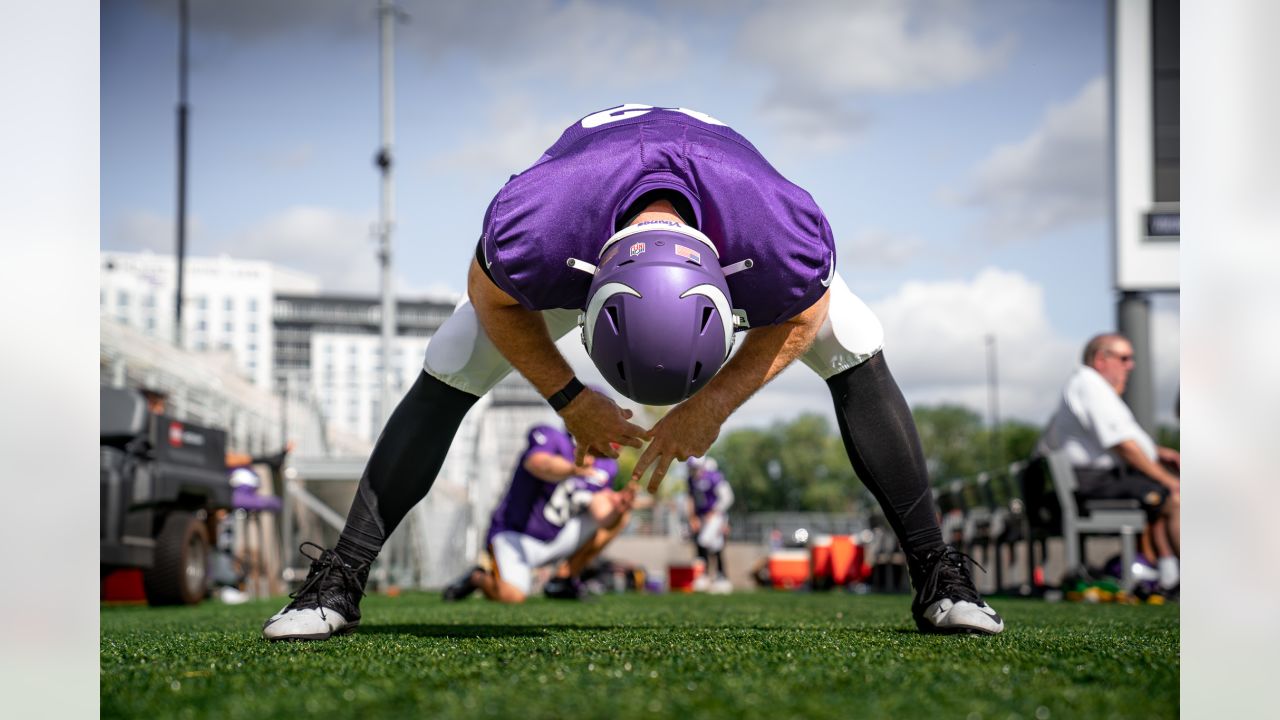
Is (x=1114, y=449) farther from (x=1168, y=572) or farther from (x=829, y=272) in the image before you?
(x=829, y=272)

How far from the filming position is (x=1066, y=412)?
789 centimetres

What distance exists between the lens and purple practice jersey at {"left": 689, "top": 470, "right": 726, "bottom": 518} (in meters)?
15.8

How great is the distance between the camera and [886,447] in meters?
3.31

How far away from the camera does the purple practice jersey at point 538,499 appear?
353 inches

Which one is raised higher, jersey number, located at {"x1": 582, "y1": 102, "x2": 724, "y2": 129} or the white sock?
jersey number, located at {"x1": 582, "y1": 102, "x2": 724, "y2": 129}

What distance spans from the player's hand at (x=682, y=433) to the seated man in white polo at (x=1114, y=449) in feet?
17.6

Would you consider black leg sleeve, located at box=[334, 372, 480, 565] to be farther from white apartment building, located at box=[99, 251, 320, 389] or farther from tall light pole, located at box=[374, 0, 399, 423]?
tall light pole, located at box=[374, 0, 399, 423]

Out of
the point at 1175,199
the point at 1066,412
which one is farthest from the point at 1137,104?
the point at 1066,412

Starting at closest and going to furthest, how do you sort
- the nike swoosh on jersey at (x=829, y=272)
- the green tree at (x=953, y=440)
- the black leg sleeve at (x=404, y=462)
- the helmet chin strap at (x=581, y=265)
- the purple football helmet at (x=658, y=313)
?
the purple football helmet at (x=658, y=313) < the helmet chin strap at (x=581, y=265) < the nike swoosh on jersey at (x=829, y=272) < the black leg sleeve at (x=404, y=462) < the green tree at (x=953, y=440)

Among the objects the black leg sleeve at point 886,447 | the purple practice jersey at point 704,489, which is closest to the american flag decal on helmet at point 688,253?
the black leg sleeve at point 886,447

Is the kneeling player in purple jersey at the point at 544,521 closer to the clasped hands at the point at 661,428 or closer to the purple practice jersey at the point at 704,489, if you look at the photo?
the clasped hands at the point at 661,428

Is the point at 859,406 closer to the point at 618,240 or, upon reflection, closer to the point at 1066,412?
the point at 618,240

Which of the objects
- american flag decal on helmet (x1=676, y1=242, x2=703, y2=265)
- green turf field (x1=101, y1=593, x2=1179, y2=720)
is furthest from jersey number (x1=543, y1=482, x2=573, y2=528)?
american flag decal on helmet (x1=676, y1=242, x2=703, y2=265)
